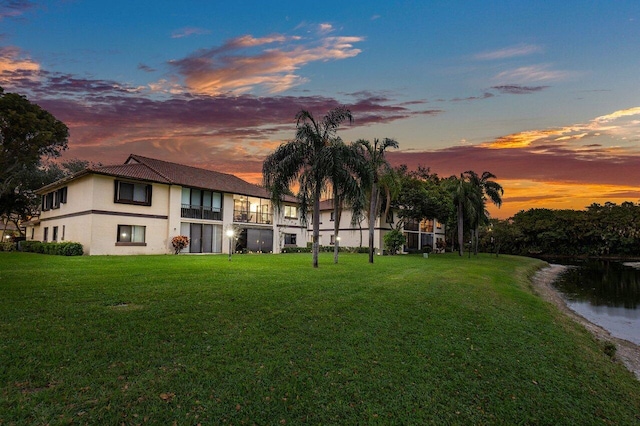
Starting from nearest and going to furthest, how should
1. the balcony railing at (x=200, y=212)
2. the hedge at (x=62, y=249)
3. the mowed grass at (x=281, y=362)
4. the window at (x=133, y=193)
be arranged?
1. the mowed grass at (x=281, y=362)
2. the hedge at (x=62, y=249)
3. the window at (x=133, y=193)
4. the balcony railing at (x=200, y=212)

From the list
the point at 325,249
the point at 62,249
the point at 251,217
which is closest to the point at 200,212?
the point at 251,217

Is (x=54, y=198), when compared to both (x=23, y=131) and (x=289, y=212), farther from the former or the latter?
(x=289, y=212)

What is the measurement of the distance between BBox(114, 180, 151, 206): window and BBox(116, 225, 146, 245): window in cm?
186

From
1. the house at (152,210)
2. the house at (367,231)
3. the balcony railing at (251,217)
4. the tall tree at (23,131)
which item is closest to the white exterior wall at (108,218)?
the house at (152,210)

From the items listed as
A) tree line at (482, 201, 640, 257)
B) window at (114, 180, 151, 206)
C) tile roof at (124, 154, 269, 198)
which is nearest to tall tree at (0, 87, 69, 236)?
tile roof at (124, 154, 269, 198)

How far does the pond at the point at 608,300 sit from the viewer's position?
47.0ft

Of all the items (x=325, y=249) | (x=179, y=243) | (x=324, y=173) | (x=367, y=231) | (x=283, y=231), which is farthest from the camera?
(x=367, y=231)

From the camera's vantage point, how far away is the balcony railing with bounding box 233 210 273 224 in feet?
114

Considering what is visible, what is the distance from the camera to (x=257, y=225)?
36031 mm

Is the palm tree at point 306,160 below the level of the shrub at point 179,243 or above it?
above

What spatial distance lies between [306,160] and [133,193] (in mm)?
15047

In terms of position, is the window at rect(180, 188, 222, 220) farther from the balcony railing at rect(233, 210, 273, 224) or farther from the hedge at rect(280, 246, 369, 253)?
the hedge at rect(280, 246, 369, 253)

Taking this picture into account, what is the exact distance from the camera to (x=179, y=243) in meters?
28.1

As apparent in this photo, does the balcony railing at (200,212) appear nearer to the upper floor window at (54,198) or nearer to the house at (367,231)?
the upper floor window at (54,198)
